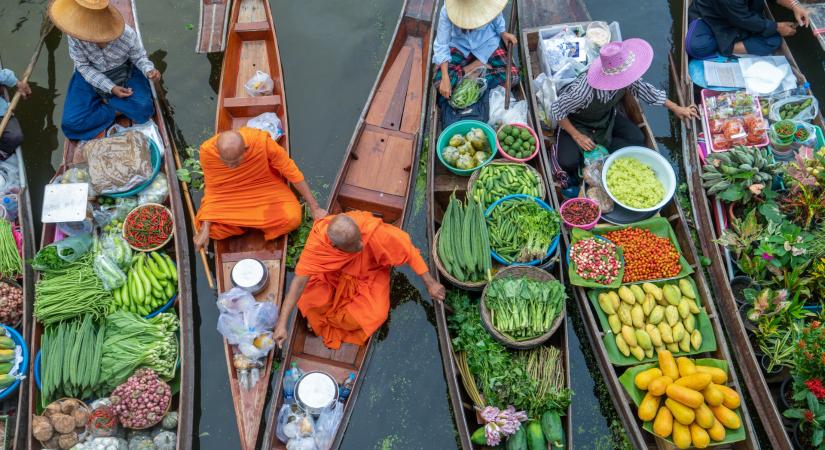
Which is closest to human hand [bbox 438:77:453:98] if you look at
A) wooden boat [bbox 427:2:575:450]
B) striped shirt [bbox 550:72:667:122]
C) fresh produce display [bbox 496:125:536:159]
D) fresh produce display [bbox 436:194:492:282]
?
wooden boat [bbox 427:2:575:450]

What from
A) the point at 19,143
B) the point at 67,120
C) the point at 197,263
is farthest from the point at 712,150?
the point at 19,143

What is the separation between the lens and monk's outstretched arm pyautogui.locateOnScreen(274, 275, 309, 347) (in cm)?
412

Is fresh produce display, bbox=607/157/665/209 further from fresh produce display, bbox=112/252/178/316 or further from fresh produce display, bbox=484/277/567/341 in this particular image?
fresh produce display, bbox=112/252/178/316

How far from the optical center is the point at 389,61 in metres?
5.84

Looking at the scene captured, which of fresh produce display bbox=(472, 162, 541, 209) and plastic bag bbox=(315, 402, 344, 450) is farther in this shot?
fresh produce display bbox=(472, 162, 541, 209)

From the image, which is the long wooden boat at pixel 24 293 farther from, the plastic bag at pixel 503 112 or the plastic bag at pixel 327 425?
the plastic bag at pixel 503 112

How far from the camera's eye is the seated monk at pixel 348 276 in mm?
4008

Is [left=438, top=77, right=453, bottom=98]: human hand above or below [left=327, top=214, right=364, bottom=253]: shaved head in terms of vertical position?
above


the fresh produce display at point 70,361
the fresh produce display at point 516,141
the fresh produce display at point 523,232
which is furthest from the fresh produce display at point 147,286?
the fresh produce display at point 516,141

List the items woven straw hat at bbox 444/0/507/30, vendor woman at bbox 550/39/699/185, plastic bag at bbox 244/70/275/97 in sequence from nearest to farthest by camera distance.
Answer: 1. vendor woman at bbox 550/39/699/185
2. woven straw hat at bbox 444/0/507/30
3. plastic bag at bbox 244/70/275/97

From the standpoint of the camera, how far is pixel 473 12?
5117 millimetres

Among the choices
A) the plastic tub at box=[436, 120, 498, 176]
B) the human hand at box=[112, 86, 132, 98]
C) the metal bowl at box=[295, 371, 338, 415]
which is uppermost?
the human hand at box=[112, 86, 132, 98]

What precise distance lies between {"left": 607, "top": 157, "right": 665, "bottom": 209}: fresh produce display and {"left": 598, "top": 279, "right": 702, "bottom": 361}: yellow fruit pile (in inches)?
30.7

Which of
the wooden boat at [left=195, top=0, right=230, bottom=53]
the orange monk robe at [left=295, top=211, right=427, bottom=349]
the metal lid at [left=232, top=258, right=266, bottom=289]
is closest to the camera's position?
the orange monk robe at [left=295, top=211, right=427, bottom=349]
